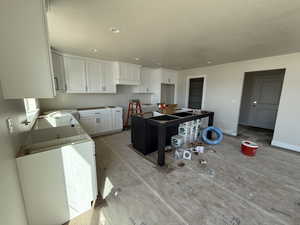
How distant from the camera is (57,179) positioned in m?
1.29

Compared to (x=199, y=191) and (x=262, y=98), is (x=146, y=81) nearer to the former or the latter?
(x=199, y=191)

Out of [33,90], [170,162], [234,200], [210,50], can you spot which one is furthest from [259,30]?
[33,90]

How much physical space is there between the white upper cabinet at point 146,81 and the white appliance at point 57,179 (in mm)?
3773

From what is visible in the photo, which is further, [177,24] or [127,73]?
[127,73]

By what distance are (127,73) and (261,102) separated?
214 inches

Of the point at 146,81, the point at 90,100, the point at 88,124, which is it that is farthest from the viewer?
the point at 146,81

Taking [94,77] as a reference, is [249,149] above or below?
below

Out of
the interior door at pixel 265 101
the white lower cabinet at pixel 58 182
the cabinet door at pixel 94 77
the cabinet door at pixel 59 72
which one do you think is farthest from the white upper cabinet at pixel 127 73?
the interior door at pixel 265 101

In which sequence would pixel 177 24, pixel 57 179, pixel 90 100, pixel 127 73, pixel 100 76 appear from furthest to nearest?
pixel 127 73 → pixel 90 100 → pixel 100 76 → pixel 177 24 → pixel 57 179

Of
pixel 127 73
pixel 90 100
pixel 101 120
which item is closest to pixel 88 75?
pixel 90 100

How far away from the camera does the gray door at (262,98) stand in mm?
4617

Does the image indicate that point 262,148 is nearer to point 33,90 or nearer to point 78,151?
point 78,151

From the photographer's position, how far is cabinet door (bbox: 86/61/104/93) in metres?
3.72

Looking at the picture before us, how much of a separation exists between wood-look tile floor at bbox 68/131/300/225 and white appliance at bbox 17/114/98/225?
0.23m
